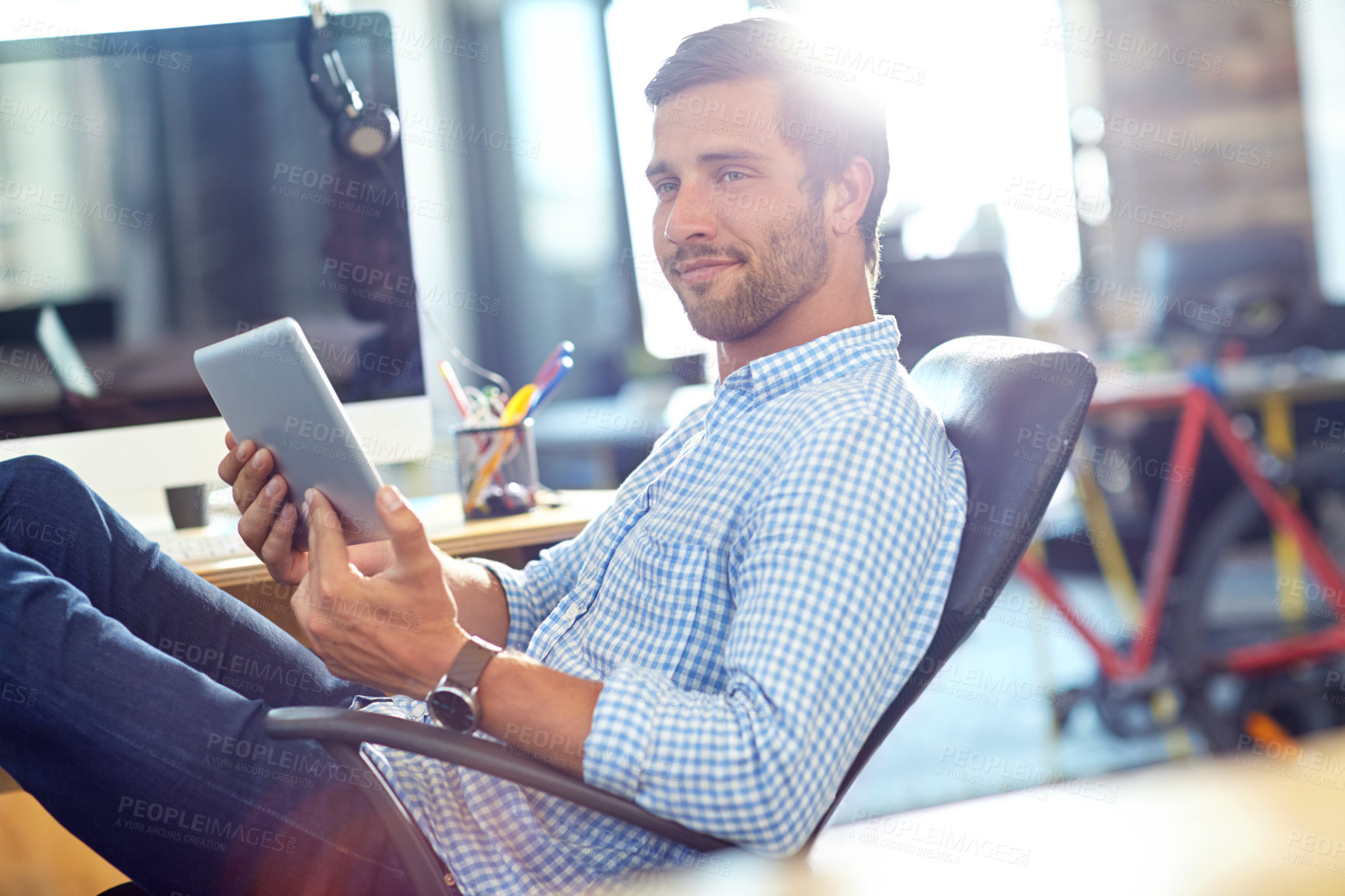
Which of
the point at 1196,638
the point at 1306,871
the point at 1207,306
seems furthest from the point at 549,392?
the point at 1207,306

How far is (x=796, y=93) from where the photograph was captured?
1175 millimetres

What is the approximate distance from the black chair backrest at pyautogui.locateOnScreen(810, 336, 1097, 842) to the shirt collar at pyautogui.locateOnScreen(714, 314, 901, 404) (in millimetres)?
139

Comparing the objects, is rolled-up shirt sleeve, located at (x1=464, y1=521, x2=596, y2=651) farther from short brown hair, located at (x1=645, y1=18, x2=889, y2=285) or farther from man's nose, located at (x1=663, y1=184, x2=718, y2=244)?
short brown hair, located at (x1=645, y1=18, x2=889, y2=285)

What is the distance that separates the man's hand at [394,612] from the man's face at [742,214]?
0.47 metres

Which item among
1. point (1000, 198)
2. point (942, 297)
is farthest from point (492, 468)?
point (1000, 198)

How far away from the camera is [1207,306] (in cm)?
308

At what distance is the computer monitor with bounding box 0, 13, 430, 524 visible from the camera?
1.48 metres

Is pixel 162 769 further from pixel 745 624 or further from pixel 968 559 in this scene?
pixel 968 559

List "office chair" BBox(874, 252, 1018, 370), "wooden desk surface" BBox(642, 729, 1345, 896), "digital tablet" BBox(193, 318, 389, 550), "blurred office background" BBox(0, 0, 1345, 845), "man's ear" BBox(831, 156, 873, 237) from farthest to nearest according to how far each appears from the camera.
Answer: "blurred office background" BBox(0, 0, 1345, 845), "office chair" BBox(874, 252, 1018, 370), "man's ear" BBox(831, 156, 873, 237), "digital tablet" BBox(193, 318, 389, 550), "wooden desk surface" BBox(642, 729, 1345, 896)

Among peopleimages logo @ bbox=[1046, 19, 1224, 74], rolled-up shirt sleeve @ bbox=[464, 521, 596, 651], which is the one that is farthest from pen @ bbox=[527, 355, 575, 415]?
peopleimages logo @ bbox=[1046, 19, 1224, 74]

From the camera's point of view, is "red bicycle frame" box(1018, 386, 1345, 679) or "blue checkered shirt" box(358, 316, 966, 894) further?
"red bicycle frame" box(1018, 386, 1345, 679)

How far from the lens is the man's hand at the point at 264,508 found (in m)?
1.10

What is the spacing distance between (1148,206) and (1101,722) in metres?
3.01

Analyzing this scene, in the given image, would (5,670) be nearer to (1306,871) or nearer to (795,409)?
(795,409)
